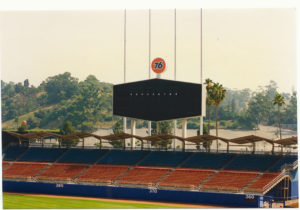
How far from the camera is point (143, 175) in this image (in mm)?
52500

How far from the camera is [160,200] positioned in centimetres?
4762

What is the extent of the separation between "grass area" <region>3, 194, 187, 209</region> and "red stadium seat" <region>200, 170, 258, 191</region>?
14.3 ft

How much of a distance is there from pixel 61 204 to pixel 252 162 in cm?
1725

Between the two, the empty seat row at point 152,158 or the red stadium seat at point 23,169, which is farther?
the red stadium seat at point 23,169

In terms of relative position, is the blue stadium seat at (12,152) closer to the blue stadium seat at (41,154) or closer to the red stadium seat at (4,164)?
the red stadium seat at (4,164)

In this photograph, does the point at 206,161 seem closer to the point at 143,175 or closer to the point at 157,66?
the point at 143,175

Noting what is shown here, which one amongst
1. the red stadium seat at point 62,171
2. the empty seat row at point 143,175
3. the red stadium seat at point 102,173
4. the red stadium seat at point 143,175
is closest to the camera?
the empty seat row at point 143,175

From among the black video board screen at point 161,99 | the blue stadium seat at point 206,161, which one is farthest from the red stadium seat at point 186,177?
the black video board screen at point 161,99

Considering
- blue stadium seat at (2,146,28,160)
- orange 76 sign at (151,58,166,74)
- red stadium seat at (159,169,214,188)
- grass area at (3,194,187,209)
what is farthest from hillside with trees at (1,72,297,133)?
Answer: grass area at (3,194,187,209)

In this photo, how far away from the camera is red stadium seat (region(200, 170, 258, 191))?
1863 inches

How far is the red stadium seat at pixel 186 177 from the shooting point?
49.4 meters

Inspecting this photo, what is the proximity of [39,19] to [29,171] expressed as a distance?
82.8 metres

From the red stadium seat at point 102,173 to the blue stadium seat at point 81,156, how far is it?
6.53 ft

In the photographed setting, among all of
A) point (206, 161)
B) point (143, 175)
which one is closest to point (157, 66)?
point (206, 161)
